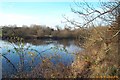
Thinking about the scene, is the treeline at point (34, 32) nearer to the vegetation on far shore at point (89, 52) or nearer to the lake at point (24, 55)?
the vegetation on far shore at point (89, 52)

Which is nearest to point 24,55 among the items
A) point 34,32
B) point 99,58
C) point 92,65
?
point 34,32

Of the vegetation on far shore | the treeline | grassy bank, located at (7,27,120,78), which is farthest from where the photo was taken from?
grassy bank, located at (7,27,120,78)

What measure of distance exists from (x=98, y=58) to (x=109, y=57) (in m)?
0.37

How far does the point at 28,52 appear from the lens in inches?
185

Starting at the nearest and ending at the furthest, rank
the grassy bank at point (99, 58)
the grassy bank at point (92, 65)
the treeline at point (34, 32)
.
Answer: the treeline at point (34, 32) → the grassy bank at point (92, 65) → the grassy bank at point (99, 58)

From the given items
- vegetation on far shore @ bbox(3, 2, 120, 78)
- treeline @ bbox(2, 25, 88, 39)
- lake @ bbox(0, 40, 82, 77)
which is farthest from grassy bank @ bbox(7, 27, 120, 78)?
treeline @ bbox(2, 25, 88, 39)

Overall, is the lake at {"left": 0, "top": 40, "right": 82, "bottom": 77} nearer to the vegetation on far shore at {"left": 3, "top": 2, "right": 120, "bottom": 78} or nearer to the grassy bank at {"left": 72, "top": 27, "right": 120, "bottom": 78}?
the vegetation on far shore at {"left": 3, "top": 2, "right": 120, "bottom": 78}

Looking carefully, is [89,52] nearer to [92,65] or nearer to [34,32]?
[92,65]

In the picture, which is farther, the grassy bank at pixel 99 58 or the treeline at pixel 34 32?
the grassy bank at pixel 99 58

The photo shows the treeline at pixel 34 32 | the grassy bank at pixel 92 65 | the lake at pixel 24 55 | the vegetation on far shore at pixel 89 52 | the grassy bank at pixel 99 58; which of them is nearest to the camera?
the lake at pixel 24 55

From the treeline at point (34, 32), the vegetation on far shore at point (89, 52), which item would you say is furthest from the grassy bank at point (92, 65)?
the treeline at point (34, 32)

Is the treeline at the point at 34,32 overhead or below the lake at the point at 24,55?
overhead

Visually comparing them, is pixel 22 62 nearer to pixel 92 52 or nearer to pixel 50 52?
pixel 50 52

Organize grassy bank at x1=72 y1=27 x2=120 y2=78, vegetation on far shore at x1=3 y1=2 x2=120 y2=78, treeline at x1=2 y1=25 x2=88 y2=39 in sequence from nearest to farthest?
treeline at x1=2 y1=25 x2=88 y2=39 → vegetation on far shore at x1=3 y1=2 x2=120 y2=78 → grassy bank at x1=72 y1=27 x2=120 y2=78
